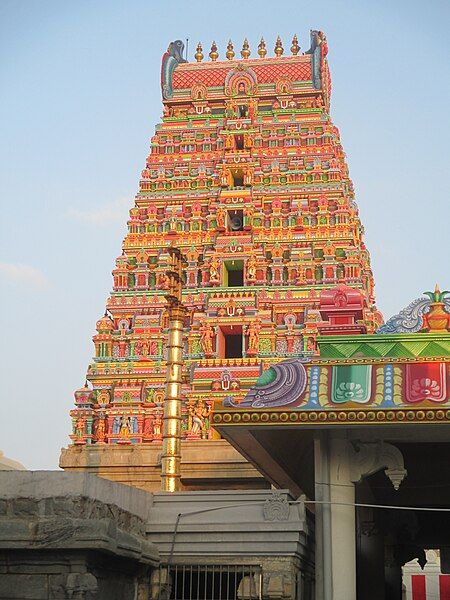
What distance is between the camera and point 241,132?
42.7 meters

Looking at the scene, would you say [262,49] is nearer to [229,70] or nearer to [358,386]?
[229,70]

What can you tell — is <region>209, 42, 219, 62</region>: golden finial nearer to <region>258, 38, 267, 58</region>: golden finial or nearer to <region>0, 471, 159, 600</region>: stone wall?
<region>258, 38, 267, 58</region>: golden finial

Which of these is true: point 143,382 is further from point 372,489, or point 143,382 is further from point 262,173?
point 372,489

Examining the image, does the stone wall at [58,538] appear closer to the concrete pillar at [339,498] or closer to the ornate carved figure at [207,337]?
the concrete pillar at [339,498]

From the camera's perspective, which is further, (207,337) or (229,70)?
(229,70)

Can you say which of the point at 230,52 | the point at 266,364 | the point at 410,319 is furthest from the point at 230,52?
the point at 410,319

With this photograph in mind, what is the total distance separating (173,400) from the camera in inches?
832

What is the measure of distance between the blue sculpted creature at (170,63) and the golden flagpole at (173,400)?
24.1 meters

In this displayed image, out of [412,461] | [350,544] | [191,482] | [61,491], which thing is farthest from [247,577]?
[191,482]

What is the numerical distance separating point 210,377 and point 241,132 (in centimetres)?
1084

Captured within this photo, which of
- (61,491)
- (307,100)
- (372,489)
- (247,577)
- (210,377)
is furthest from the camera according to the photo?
(307,100)

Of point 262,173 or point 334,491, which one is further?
point 262,173

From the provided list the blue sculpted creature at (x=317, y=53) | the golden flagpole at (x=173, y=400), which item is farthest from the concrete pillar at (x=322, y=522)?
the blue sculpted creature at (x=317, y=53)

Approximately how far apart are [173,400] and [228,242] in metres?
19.8
